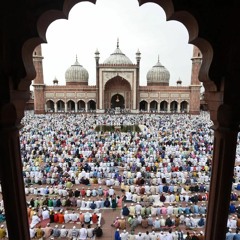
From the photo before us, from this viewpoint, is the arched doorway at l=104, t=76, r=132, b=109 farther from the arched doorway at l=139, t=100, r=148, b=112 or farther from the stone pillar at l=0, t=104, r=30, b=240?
the stone pillar at l=0, t=104, r=30, b=240

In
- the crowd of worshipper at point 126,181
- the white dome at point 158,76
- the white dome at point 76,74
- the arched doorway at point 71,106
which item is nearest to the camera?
the crowd of worshipper at point 126,181

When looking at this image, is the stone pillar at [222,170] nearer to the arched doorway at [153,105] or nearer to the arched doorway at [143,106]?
the arched doorway at [143,106]

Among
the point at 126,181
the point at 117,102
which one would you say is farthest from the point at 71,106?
the point at 126,181

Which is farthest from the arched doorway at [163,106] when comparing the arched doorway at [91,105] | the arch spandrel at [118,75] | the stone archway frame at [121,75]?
the arched doorway at [91,105]

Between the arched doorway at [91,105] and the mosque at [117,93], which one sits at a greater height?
the mosque at [117,93]

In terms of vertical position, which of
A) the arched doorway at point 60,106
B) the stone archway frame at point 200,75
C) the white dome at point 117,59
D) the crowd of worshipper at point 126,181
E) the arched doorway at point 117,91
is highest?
the white dome at point 117,59

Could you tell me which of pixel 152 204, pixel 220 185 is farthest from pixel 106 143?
pixel 220 185
